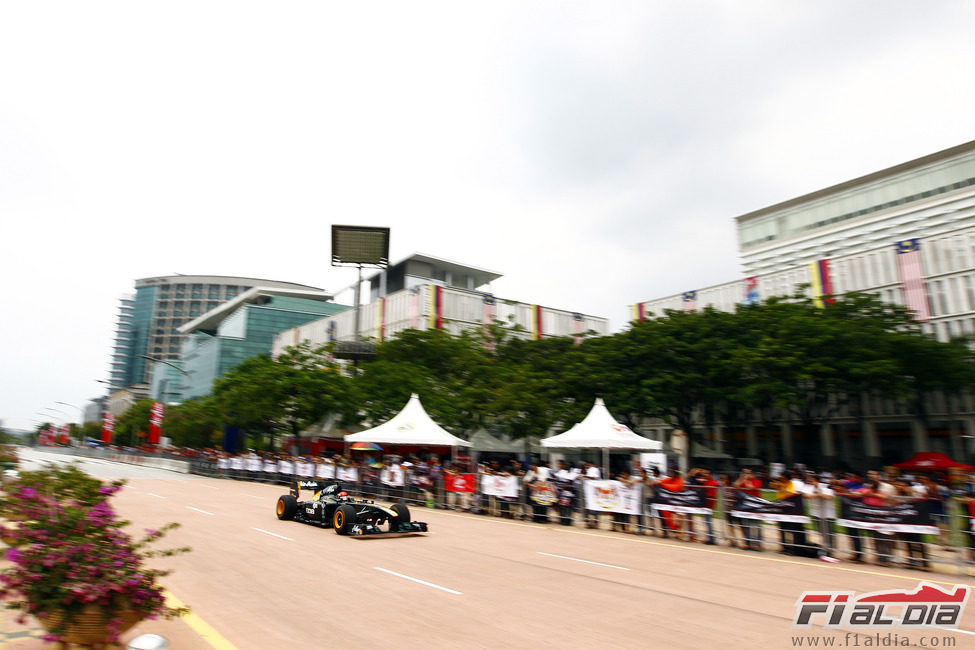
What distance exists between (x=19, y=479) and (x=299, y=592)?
5377 mm

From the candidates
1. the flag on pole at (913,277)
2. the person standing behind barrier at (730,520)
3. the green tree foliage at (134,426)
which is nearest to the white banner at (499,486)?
the person standing behind barrier at (730,520)

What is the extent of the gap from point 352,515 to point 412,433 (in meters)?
10.9

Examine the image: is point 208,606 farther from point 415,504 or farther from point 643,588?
point 415,504

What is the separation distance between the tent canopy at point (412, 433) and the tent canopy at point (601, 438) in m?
5.80

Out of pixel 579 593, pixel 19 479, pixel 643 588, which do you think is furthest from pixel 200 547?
pixel 643 588

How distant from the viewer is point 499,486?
2078cm

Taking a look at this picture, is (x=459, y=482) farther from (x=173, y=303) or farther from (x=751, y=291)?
(x=173, y=303)

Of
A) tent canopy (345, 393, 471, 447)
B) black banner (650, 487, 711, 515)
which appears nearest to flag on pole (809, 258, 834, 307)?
tent canopy (345, 393, 471, 447)

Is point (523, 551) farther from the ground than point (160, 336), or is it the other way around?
point (160, 336)

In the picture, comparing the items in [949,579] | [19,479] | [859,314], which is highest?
[859,314]

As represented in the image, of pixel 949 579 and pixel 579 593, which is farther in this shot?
pixel 949 579

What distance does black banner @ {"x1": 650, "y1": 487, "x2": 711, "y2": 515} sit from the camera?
1556 cm

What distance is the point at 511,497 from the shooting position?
20.4 m

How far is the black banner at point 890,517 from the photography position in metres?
12.0
